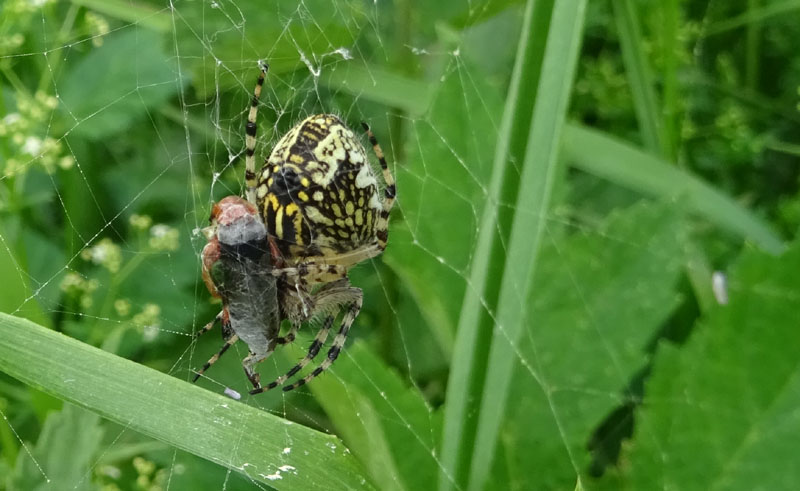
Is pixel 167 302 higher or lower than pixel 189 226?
lower

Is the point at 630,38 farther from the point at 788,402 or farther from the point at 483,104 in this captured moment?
the point at 788,402

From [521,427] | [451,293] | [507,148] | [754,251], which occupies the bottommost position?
[521,427]

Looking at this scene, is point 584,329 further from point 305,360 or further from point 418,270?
point 305,360

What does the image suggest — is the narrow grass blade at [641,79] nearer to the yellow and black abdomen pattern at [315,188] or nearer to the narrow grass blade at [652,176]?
the narrow grass blade at [652,176]

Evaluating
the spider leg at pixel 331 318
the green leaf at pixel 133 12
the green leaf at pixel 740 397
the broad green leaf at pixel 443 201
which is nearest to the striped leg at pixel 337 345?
the spider leg at pixel 331 318

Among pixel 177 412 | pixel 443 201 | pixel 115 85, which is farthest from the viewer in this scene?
pixel 115 85

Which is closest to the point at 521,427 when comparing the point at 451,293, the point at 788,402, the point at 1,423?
the point at 451,293

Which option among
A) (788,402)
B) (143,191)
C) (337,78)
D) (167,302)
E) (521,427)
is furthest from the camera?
(337,78)

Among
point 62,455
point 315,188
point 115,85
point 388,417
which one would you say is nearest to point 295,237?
point 315,188
